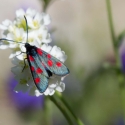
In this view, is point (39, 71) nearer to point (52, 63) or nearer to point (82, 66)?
point (52, 63)

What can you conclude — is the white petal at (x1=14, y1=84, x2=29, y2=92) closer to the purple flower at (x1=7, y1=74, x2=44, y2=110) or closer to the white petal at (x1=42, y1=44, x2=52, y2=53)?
the white petal at (x1=42, y1=44, x2=52, y2=53)

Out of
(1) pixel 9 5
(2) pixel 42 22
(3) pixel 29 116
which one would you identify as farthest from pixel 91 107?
(1) pixel 9 5

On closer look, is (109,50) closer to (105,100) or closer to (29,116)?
(105,100)

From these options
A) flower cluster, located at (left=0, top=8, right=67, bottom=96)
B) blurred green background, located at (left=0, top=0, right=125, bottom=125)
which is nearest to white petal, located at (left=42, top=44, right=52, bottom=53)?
flower cluster, located at (left=0, top=8, right=67, bottom=96)

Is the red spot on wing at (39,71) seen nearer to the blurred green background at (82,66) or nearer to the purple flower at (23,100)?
the blurred green background at (82,66)

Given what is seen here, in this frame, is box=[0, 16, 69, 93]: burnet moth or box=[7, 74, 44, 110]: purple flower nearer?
box=[0, 16, 69, 93]: burnet moth

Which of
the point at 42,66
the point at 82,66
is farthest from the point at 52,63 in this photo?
the point at 82,66

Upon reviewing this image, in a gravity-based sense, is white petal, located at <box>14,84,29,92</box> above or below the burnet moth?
below
